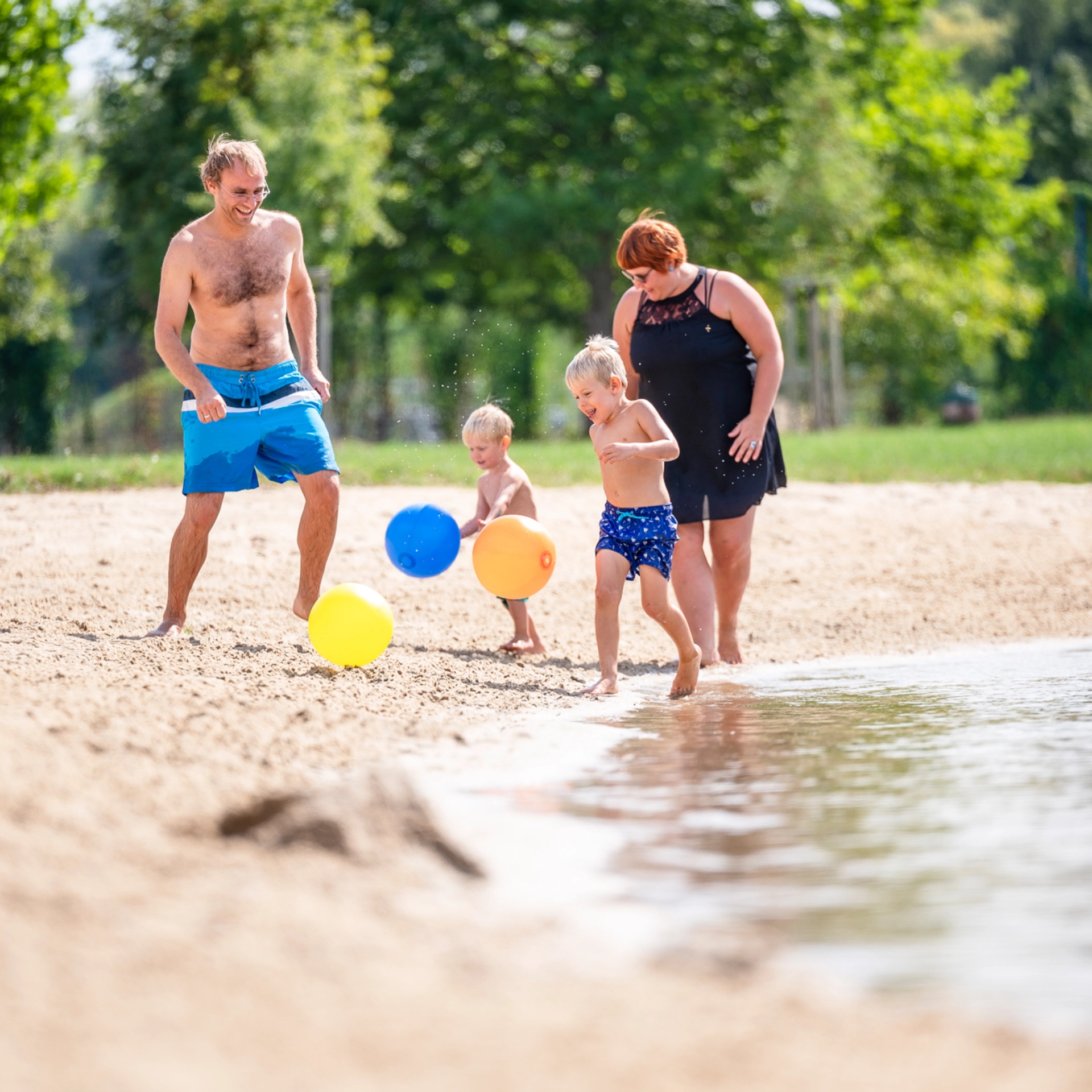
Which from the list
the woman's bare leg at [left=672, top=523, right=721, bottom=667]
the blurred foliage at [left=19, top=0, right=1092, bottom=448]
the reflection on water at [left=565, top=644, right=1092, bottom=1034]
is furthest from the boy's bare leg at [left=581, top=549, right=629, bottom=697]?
the blurred foliage at [left=19, top=0, right=1092, bottom=448]

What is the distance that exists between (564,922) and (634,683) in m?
3.64

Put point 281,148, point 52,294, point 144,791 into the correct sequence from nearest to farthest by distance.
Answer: point 144,791 → point 281,148 → point 52,294

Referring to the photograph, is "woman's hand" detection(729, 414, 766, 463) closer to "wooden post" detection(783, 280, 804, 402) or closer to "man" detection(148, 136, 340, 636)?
"man" detection(148, 136, 340, 636)

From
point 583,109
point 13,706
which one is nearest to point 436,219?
point 583,109

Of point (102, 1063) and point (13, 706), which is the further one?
point (13, 706)

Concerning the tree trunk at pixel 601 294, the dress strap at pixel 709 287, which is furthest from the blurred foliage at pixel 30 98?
the tree trunk at pixel 601 294

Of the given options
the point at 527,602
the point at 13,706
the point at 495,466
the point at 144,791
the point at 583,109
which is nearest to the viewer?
the point at 144,791

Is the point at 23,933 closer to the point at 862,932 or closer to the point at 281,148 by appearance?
the point at 862,932

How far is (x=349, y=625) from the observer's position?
6281mm

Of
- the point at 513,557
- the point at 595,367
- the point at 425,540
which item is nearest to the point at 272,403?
A: the point at 425,540

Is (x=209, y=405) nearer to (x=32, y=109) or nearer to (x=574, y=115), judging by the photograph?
(x=32, y=109)

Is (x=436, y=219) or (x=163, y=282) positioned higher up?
(x=436, y=219)

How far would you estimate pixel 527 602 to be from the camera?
891cm

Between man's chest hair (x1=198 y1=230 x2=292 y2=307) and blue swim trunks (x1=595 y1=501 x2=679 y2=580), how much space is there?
1920 millimetres
